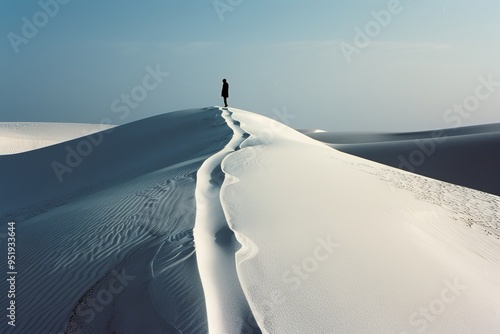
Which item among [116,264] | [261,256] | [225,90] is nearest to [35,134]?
[225,90]

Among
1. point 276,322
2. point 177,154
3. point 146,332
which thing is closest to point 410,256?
point 276,322

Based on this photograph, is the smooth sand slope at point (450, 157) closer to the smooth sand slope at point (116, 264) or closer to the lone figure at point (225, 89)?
the lone figure at point (225, 89)

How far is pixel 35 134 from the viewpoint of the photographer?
32719mm

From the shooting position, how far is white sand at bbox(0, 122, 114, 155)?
83.6ft

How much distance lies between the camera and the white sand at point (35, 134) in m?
25.5

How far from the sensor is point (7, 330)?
4480 mm

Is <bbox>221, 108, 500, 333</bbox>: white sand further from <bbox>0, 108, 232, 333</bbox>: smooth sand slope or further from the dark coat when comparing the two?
the dark coat

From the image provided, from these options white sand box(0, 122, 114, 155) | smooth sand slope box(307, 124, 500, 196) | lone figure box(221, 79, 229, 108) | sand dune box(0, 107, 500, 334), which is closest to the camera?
sand dune box(0, 107, 500, 334)

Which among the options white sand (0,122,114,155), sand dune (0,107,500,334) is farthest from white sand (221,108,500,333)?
white sand (0,122,114,155)

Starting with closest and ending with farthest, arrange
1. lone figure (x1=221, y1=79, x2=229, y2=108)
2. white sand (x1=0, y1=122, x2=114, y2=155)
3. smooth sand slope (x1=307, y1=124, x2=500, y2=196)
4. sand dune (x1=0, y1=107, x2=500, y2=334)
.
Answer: sand dune (x1=0, y1=107, x2=500, y2=334) → lone figure (x1=221, y1=79, x2=229, y2=108) → smooth sand slope (x1=307, y1=124, x2=500, y2=196) → white sand (x1=0, y1=122, x2=114, y2=155)

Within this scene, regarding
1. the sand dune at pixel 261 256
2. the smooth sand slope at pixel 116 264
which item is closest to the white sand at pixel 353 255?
the sand dune at pixel 261 256

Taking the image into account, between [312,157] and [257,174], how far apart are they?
2817mm

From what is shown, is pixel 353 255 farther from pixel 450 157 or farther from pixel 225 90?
pixel 450 157

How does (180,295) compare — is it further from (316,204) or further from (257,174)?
(257,174)
